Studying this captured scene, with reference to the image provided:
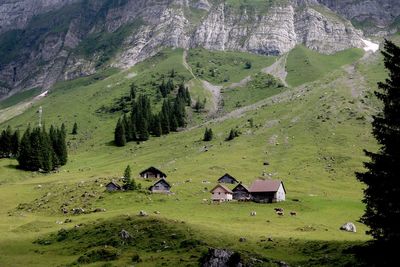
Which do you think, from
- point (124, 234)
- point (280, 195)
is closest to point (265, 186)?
point (280, 195)

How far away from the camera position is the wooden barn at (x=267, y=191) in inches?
4016

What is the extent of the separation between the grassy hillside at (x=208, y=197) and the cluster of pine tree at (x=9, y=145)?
7982 mm

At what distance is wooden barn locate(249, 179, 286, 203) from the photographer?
102 m

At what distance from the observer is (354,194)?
109938 millimetres

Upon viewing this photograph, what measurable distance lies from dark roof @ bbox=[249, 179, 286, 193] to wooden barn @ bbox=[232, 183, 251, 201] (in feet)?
6.42

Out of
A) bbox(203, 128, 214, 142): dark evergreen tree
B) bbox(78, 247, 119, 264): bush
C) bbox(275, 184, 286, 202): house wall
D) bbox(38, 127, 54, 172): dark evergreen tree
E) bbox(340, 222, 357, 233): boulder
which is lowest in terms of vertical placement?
bbox(78, 247, 119, 264): bush

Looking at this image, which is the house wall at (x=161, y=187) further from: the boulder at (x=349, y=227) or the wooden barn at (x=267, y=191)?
the boulder at (x=349, y=227)

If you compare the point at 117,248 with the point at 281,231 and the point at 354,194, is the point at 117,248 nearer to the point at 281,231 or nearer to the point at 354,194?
the point at 281,231

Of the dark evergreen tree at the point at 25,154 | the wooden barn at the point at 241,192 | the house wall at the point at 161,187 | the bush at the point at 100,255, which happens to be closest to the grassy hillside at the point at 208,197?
the bush at the point at 100,255

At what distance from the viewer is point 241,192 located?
10775 cm

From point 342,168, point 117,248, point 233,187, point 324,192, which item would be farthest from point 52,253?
point 342,168

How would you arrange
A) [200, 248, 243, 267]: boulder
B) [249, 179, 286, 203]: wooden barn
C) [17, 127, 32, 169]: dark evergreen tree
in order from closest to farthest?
[200, 248, 243, 267]: boulder < [249, 179, 286, 203]: wooden barn < [17, 127, 32, 169]: dark evergreen tree

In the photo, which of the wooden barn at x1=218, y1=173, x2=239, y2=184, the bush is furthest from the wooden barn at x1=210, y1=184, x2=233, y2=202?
the bush

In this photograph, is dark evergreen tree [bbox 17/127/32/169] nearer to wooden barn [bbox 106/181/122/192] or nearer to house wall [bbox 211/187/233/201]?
wooden barn [bbox 106/181/122/192]
